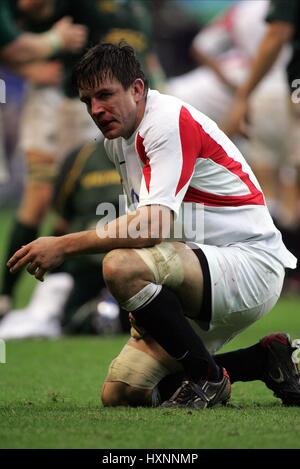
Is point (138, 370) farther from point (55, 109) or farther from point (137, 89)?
point (55, 109)

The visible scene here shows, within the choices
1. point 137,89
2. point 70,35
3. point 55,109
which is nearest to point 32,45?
point 70,35

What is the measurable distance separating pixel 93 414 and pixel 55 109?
504 cm

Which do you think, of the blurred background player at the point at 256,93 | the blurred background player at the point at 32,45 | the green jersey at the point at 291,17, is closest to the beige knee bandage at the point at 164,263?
the green jersey at the point at 291,17

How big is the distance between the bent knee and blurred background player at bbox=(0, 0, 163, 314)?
11.9 ft

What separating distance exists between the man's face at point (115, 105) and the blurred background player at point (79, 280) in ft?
9.57

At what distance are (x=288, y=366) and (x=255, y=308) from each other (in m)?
0.24

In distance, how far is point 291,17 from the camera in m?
7.81

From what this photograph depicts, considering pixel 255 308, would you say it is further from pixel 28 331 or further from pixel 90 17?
pixel 90 17

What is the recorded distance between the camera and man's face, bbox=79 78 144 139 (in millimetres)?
4102

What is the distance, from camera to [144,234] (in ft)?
13.1

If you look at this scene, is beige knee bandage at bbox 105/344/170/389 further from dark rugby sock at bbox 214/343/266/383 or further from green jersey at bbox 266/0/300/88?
green jersey at bbox 266/0/300/88

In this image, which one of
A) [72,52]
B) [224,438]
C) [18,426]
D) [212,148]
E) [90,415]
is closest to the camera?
[224,438]

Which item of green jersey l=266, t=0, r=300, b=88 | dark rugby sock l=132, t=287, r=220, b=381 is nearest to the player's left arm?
dark rugby sock l=132, t=287, r=220, b=381
